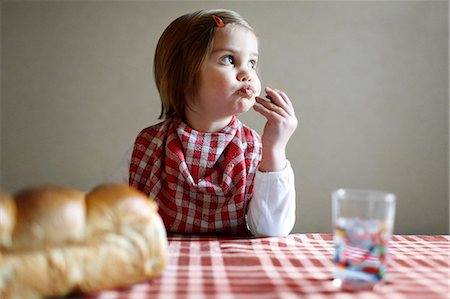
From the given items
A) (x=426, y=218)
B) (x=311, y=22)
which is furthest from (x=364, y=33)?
(x=426, y=218)

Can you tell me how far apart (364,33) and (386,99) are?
39cm

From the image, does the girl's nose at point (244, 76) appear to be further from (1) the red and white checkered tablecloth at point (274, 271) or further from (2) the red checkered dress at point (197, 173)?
(1) the red and white checkered tablecloth at point (274, 271)

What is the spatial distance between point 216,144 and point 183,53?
245 mm

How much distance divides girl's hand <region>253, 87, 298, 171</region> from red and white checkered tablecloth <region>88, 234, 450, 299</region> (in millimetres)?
185

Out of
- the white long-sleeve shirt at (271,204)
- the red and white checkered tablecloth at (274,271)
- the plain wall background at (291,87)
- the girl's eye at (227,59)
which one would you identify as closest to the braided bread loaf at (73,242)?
the red and white checkered tablecloth at (274,271)

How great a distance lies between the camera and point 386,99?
3002 millimetres

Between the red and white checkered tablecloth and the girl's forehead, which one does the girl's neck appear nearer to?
the girl's forehead

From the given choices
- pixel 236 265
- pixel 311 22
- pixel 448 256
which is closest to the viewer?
pixel 236 265

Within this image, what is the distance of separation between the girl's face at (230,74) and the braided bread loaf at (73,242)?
0.55 meters

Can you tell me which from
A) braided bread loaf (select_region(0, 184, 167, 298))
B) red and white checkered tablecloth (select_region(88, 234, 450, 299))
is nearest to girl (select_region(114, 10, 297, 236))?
red and white checkered tablecloth (select_region(88, 234, 450, 299))

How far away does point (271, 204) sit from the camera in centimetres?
117

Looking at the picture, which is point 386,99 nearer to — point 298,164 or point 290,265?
point 298,164

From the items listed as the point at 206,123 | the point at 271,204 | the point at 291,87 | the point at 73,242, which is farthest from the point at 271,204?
the point at 291,87

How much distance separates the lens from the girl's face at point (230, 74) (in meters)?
1.21
